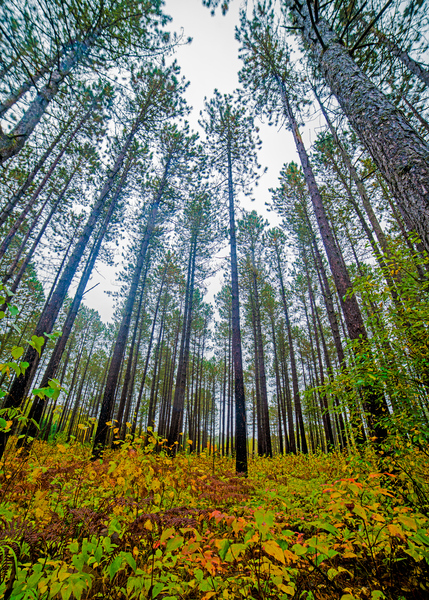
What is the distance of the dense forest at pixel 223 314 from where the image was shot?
5.66 feet

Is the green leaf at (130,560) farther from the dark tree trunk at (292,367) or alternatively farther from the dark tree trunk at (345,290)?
the dark tree trunk at (292,367)

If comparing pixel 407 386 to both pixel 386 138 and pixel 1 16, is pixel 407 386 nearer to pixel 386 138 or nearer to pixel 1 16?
pixel 386 138

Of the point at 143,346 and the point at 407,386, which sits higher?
the point at 143,346

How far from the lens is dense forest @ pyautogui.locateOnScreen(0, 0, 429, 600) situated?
1725 mm

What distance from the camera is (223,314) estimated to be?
2109 cm

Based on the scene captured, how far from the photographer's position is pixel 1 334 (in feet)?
61.2

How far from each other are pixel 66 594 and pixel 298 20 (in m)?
8.21

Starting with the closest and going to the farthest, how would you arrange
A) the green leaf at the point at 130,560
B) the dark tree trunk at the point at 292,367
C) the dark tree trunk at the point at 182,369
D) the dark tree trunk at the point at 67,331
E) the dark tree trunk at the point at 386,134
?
the green leaf at the point at 130,560
the dark tree trunk at the point at 386,134
the dark tree trunk at the point at 67,331
the dark tree trunk at the point at 182,369
the dark tree trunk at the point at 292,367

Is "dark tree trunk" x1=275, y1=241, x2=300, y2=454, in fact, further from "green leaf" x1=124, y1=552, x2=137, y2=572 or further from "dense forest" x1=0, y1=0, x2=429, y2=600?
"green leaf" x1=124, y1=552, x2=137, y2=572

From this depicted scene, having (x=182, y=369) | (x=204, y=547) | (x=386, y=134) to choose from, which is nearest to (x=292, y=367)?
(x=182, y=369)

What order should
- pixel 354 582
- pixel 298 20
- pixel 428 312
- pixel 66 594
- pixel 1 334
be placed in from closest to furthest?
pixel 66 594
pixel 354 582
pixel 428 312
pixel 298 20
pixel 1 334

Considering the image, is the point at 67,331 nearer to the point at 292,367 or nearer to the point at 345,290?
the point at 345,290

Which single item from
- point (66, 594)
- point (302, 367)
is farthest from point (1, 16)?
point (302, 367)

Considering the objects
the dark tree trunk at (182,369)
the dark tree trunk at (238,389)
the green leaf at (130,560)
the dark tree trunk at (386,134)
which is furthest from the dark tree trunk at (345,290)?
the dark tree trunk at (182,369)
